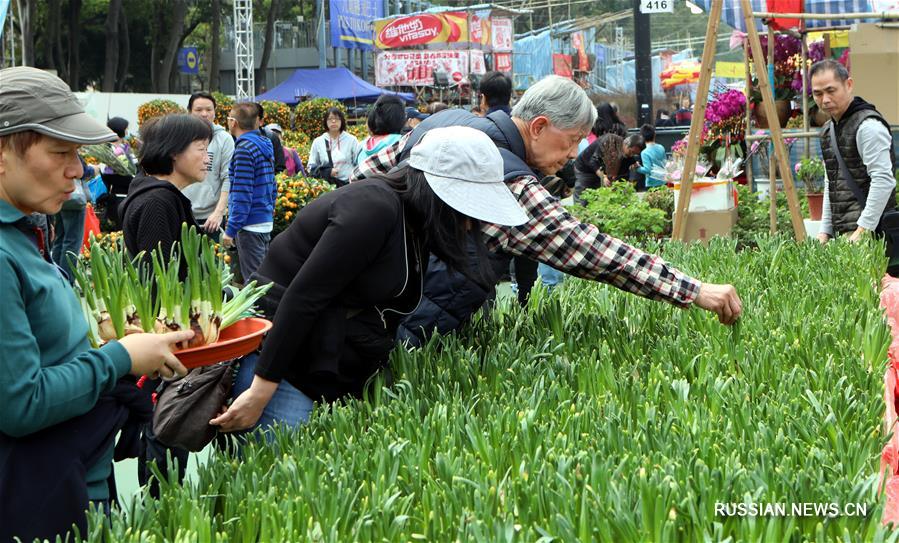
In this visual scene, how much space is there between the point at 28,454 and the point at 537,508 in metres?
1.10

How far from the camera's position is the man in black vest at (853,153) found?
20.9 feet

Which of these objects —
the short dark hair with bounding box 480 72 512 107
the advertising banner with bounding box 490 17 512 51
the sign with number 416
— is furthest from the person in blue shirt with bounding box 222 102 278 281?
the advertising banner with bounding box 490 17 512 51

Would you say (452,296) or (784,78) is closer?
(452,296)

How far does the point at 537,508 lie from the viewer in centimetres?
202

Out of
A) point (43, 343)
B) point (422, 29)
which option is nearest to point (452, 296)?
point (43, 343)

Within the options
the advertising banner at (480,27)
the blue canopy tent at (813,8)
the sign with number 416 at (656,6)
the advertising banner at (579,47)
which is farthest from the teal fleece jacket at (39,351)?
the advertising banner at (579,47)

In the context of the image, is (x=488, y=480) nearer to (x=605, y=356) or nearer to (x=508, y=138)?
(x=605, y=356)

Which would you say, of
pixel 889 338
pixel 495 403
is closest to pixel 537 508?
pixel 495 403

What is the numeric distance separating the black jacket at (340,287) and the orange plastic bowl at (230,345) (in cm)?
9

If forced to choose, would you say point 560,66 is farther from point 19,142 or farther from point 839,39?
point 19,142

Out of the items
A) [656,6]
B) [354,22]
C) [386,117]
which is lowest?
[386,117]

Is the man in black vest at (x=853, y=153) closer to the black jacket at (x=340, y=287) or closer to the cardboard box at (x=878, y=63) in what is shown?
the cardboard box at (x=878, y=63)

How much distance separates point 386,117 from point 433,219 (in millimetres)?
6562

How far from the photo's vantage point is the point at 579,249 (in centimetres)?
357
